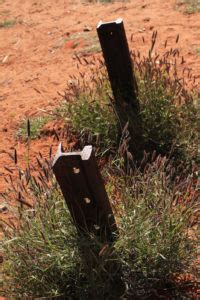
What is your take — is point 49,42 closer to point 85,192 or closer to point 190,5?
point 190,5

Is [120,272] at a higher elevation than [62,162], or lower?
lower

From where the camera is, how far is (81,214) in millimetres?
2521

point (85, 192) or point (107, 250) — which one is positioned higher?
point (85, 192)

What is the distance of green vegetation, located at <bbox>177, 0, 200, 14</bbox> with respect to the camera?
6672 millimetres

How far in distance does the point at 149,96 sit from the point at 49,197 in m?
1.56

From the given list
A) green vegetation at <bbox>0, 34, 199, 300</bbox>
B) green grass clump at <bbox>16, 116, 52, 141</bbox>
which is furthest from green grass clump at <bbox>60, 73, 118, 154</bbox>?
green vegetation at <bbox>0, 34, 199, 300</bbox>

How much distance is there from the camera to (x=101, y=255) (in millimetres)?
2521

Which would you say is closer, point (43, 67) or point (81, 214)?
point (81, 214)

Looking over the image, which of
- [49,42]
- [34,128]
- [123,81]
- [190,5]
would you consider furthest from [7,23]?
[123,81]

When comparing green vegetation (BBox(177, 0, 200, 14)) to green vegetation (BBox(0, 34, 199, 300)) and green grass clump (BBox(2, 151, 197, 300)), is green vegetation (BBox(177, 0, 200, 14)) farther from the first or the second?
green grass clump (BBox(2, 151, 197, 300))

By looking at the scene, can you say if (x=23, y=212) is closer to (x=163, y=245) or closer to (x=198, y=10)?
(x=163, y=245)

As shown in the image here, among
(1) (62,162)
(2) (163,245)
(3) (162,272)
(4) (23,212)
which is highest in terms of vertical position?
(1) (62,162)

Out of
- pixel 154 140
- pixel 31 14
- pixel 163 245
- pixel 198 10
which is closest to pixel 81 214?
pixel 163 245

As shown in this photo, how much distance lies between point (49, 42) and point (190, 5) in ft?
6.69
